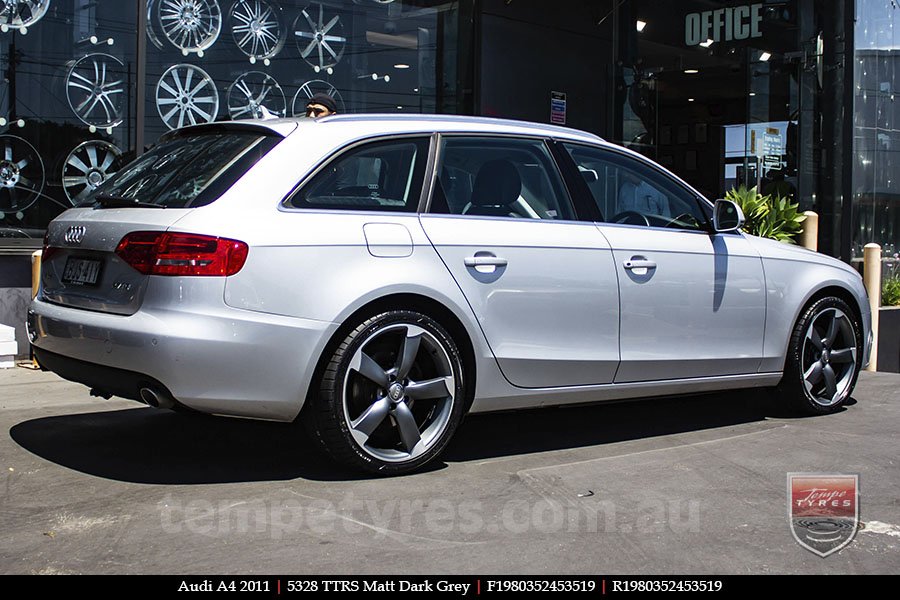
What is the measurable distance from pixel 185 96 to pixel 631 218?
5663 millimetres

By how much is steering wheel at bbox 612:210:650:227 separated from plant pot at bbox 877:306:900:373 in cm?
729

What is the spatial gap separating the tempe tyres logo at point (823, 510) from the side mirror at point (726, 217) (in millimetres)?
1537

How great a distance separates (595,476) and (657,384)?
37.2 inches

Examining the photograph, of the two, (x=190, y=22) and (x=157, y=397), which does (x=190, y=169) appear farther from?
(x=190, y=22)

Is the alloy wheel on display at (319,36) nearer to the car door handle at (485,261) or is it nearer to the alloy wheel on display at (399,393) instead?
the car door handle at (485,261)

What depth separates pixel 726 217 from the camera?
5.88 m

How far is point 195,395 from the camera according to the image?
165 inches

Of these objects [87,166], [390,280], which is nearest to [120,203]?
[390,280]

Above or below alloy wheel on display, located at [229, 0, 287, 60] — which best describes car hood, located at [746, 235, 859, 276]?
below

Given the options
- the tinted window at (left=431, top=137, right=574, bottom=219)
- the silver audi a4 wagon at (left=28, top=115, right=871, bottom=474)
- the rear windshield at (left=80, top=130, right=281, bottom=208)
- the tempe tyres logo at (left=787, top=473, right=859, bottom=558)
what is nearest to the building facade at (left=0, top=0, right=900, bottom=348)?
the rear windshield at (left=80, top=130, right=281, bottom=208)

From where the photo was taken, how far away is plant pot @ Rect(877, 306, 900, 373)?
39.1 feet

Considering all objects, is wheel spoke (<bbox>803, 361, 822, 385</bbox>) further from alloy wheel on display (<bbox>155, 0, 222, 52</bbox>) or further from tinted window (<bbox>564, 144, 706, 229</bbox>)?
alloy wheel on display (<bbox>155, 0, 222, 52</bbox>)

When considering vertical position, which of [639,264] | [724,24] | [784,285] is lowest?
[784,285]
